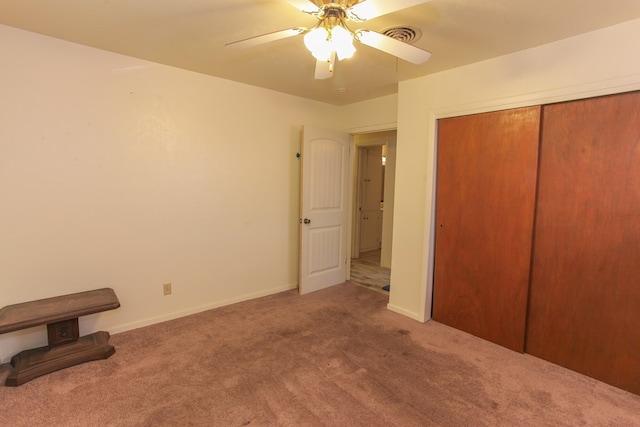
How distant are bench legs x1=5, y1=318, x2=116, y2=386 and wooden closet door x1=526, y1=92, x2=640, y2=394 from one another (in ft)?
10.8

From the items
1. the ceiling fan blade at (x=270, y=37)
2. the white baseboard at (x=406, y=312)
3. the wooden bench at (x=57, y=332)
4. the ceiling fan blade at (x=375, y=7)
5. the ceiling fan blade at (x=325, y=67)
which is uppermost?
the ceiling fan blade at (x=375, y=7)

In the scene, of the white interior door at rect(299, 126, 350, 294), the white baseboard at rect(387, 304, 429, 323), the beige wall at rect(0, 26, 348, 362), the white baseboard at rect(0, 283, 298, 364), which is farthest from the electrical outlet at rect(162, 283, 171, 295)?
the white baseboard at rect(387, 304, 429, 323)

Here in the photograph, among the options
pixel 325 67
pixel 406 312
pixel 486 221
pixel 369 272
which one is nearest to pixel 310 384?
pixel 406 312

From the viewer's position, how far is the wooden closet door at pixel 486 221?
247 cm

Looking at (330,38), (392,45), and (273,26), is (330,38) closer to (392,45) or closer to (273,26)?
(392,45)

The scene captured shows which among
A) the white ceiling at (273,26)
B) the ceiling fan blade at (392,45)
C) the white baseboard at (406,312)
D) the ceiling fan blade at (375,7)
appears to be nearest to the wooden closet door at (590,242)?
the white ceiling at (273,26)

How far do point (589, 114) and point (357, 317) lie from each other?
2.45 metres

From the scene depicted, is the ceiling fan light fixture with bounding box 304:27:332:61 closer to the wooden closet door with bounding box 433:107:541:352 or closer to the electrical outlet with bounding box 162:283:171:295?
the wooden closet door with bounding box 433:107:541:352

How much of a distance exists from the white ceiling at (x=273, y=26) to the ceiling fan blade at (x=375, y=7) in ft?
1.54

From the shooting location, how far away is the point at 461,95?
2738 mm

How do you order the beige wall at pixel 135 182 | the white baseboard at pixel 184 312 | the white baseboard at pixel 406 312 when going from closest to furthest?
the beige wall at pixel 135 182 < the white baseboard at pixel 184 312 < the white baseboard at pixel 406 312

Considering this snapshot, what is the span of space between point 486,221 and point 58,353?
3377mm

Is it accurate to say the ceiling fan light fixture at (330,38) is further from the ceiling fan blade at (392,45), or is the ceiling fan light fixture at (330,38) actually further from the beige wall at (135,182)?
the beige wall at (135,182)

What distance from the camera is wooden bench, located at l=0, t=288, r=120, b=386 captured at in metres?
2.06
